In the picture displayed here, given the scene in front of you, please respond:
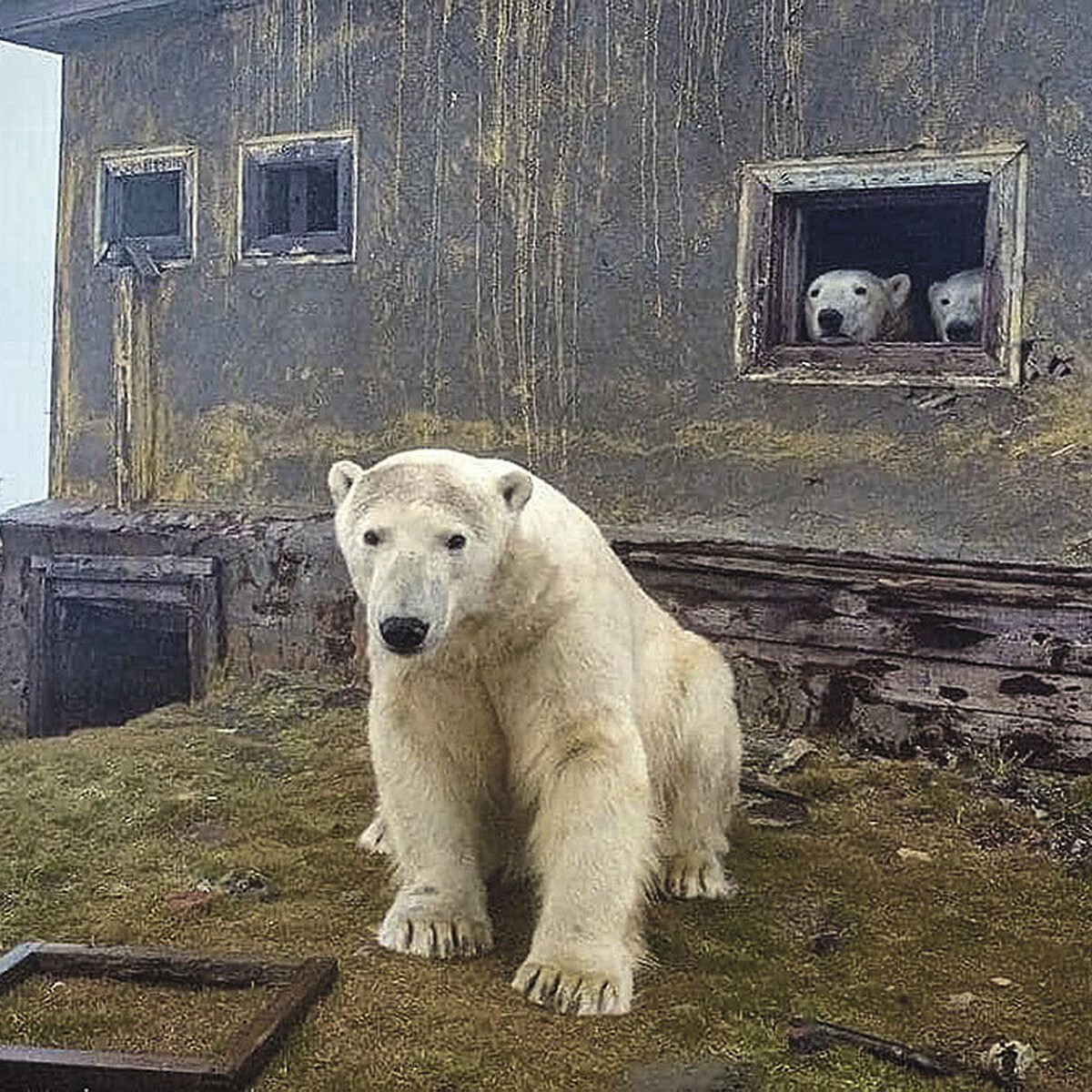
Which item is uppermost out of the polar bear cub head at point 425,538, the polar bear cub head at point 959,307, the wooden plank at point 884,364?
the polar bear cub head at point 959,307

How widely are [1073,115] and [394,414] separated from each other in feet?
9.40

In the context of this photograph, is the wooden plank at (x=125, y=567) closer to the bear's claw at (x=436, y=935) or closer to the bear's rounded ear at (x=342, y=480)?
the bear's rounded ear at (x=342, y=480)

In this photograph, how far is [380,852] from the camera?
4.01 m

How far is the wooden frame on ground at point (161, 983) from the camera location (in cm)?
245

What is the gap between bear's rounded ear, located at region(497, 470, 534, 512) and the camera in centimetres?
310

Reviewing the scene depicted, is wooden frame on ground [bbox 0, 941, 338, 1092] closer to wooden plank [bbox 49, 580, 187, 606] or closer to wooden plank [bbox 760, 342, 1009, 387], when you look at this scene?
wooden plank [bbox 760, 342, 1009, 387]

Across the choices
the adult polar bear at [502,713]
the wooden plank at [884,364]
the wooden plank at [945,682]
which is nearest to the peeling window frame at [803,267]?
the wooden plank at [884,364]

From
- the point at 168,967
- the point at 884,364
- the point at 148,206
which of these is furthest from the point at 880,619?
the point at 148,206

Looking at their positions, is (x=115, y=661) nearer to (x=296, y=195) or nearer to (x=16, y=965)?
(x=296, y=195)

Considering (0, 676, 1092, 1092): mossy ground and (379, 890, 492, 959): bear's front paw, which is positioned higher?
(379, 890, 492, 959): bear's front paw

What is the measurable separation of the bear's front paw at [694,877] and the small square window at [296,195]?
11.1ft

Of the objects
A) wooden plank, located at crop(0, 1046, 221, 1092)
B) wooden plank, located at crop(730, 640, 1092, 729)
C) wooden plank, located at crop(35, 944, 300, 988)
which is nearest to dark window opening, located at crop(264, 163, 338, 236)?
wooden plank, located at crop(730, 640, 1092, 729)

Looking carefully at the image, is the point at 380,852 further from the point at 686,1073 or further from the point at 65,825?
the point at 686,1073

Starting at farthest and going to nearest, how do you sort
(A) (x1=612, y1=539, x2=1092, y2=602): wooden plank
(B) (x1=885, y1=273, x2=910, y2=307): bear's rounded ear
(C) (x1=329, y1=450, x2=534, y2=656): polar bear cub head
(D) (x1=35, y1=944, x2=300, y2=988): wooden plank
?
1. (B) (x1=885, y1=273, x2=910, y2=307): bear's rounded ear
2. (A) (x1=612, y1=539, x2=1092, y2=602): wooden plank
3. (D) (x1=35, y1=944, x2=300, y2=988): wooden plank
4. (C) (x1=329, y1=450, x2=534, y2=656): polar bear cub head
